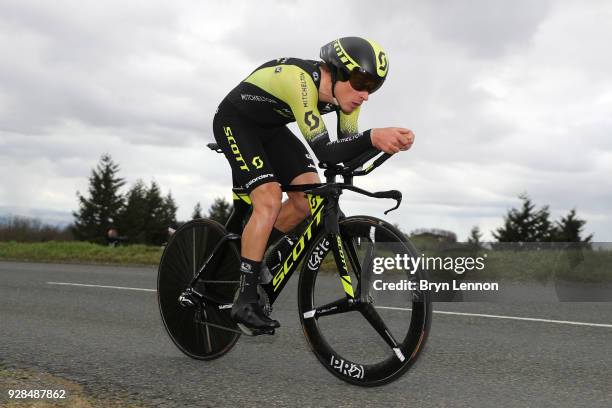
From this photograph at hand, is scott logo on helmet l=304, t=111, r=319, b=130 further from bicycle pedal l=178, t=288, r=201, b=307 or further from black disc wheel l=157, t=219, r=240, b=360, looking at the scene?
bicycle pedal l=178, t=288, r=201, b=307

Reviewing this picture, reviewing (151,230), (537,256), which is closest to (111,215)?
(151,230)

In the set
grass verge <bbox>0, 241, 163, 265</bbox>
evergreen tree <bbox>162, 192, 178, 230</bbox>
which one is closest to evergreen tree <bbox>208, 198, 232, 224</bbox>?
evergreen tree <bbox>162, 192, 178, 230</bbox>

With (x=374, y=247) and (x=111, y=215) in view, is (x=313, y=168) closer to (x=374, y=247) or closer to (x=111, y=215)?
(x=374, y=247)

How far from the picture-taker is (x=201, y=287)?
4656mm

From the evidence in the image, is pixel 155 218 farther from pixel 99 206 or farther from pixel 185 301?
pixel 185 301

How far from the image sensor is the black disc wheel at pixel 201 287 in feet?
14.8

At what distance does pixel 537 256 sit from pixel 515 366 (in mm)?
7094

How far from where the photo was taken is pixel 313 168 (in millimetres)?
4352

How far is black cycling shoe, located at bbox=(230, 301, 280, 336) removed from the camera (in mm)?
3953

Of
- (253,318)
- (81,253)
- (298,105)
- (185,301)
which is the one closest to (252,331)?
(253,318)

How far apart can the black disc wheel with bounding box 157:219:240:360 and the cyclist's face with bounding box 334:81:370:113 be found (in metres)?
1.27

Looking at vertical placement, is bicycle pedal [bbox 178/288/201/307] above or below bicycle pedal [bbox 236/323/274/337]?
above

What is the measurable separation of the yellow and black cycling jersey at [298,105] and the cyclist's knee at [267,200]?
455 millimetres

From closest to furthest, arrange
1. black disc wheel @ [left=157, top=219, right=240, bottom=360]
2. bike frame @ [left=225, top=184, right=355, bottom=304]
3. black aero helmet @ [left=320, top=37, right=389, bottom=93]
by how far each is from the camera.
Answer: black aero helmet @ [left=320, top=37, right=389, bottom=93] → bike frame @ [left=225, top=184, right=355, bottom=304] → black disc wheel @ [left=157, top=219, right=240, bottom=360]
